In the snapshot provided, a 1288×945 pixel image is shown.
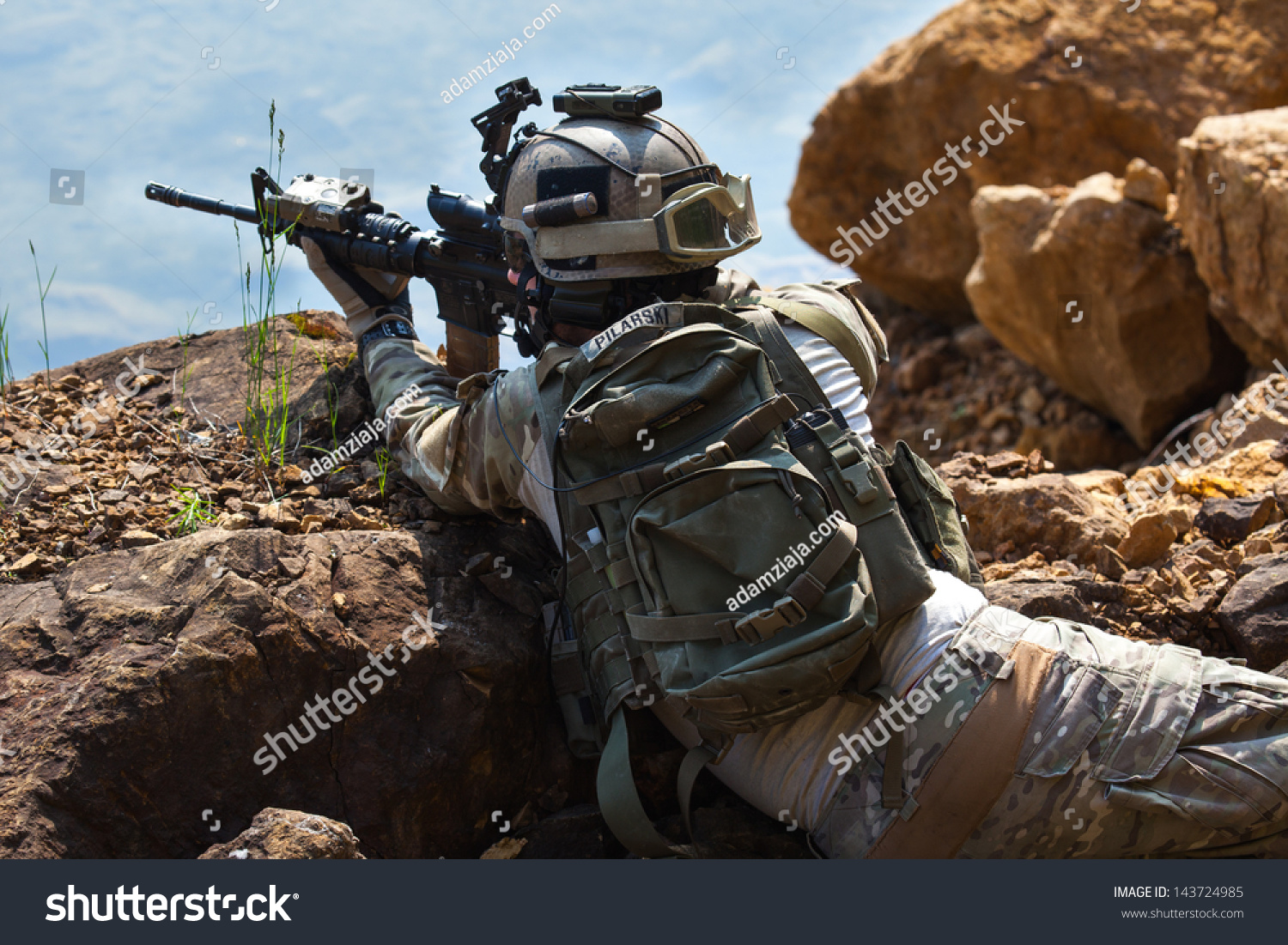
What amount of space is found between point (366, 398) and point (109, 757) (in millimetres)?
1892

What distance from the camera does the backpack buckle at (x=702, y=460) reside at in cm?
234

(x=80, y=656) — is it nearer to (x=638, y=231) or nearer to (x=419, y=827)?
(x=419, y=827)

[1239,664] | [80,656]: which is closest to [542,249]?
[80,656]

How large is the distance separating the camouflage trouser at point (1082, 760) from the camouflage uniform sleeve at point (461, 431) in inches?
45.7

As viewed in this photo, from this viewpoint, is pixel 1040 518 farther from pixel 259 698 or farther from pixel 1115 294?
pixel 1115 294

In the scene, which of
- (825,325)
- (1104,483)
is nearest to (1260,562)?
(1104,483)

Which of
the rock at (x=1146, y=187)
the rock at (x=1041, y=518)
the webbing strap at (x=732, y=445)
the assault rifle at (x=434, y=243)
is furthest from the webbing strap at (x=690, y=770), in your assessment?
the rock at (x=1146, y=187)

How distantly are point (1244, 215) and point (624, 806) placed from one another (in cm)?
640

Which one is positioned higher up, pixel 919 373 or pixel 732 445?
pixel 919 373

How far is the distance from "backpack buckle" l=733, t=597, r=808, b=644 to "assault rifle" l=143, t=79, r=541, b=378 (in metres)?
1.82

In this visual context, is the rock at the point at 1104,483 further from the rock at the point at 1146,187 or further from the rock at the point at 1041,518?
the rock at the point at 1146,187

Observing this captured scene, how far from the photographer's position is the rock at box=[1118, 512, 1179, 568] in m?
3.78

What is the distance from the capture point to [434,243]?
3.75 meters

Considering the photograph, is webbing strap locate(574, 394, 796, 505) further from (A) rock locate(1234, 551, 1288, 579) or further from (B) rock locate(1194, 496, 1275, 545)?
(B) rock locate(1194, 496, 1275, 545)
